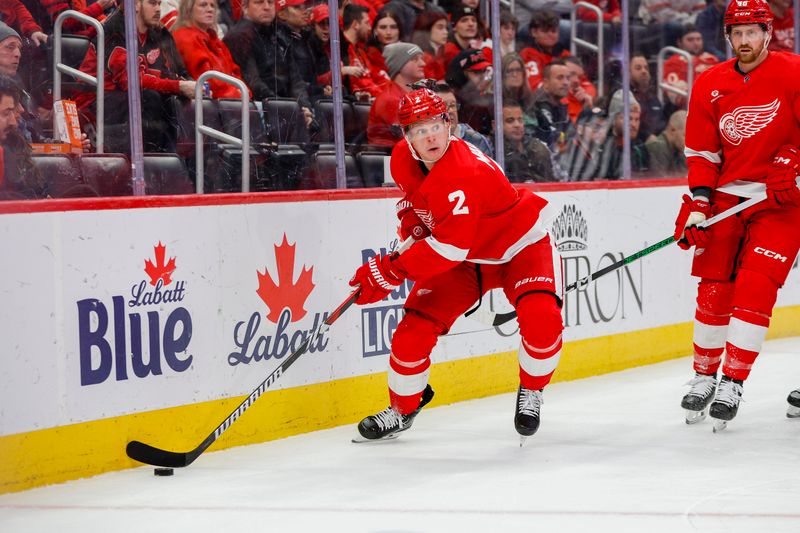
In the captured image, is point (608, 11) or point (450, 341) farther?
point (608, 11)

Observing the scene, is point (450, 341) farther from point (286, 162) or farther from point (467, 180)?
point (467, 180)

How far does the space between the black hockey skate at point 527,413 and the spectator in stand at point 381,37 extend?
5.26ft

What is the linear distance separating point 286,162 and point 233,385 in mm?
906

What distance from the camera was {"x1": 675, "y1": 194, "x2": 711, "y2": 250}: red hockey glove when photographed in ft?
13.1

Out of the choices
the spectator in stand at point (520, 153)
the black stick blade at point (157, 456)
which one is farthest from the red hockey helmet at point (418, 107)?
A: the spectator in stand at point (520, 153)

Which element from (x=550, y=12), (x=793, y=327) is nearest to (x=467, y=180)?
(x=550, y=12)

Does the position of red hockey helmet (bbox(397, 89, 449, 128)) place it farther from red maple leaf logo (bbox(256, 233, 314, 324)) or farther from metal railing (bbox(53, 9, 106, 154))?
metal railing (bbox(53, 9, 106, 154))

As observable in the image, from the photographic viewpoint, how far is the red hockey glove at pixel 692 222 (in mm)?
3986

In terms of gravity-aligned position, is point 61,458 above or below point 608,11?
below

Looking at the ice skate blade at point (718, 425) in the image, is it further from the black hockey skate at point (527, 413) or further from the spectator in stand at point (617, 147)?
the spectator in stand at point (617, 147)

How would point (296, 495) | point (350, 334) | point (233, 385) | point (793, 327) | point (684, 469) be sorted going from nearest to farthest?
1. point (296, 495)
2. point (684, 469)
3. point (233, 385)
4. point (350, 334)
5. point (793, 327)

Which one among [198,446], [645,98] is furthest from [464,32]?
[198,446]

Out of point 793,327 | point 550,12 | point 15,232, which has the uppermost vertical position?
point 550,12

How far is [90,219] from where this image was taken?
3547 millimetres
